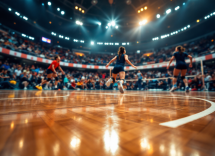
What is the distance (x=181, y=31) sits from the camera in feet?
37.4

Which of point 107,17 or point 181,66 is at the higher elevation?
point 107,17

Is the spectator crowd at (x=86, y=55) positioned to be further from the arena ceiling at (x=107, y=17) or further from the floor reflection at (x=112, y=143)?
the floor reflection at (x=112, y=143)

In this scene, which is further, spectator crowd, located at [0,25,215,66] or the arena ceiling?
the arena ceiling

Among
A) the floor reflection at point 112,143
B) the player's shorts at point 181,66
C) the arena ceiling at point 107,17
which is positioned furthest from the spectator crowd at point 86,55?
the floor reflection at point 112,143

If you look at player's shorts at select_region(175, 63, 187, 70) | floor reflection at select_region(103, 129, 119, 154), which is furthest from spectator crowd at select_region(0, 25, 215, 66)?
floor reflection at select_region(103, 129, 119, 154)

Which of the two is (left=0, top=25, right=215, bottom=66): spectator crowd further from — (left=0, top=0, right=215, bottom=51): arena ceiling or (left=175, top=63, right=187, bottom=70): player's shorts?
(left=175, top=63, right=187, bottom=70): player's shorts

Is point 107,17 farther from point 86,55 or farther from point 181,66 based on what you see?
point 181,66

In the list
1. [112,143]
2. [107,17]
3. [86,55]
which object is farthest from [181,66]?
[86,55]

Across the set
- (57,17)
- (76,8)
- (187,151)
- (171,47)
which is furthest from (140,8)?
(187,151)

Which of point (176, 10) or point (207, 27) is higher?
point (176, 10)

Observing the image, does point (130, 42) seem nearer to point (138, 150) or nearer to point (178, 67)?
point (178, 67)

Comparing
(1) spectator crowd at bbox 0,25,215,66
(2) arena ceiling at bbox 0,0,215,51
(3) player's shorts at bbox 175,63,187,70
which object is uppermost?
(2) arena ceiling at bbox 0,0,215,51

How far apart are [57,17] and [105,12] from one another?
19.5ft

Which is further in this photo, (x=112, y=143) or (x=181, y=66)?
(x=181, y=66)
